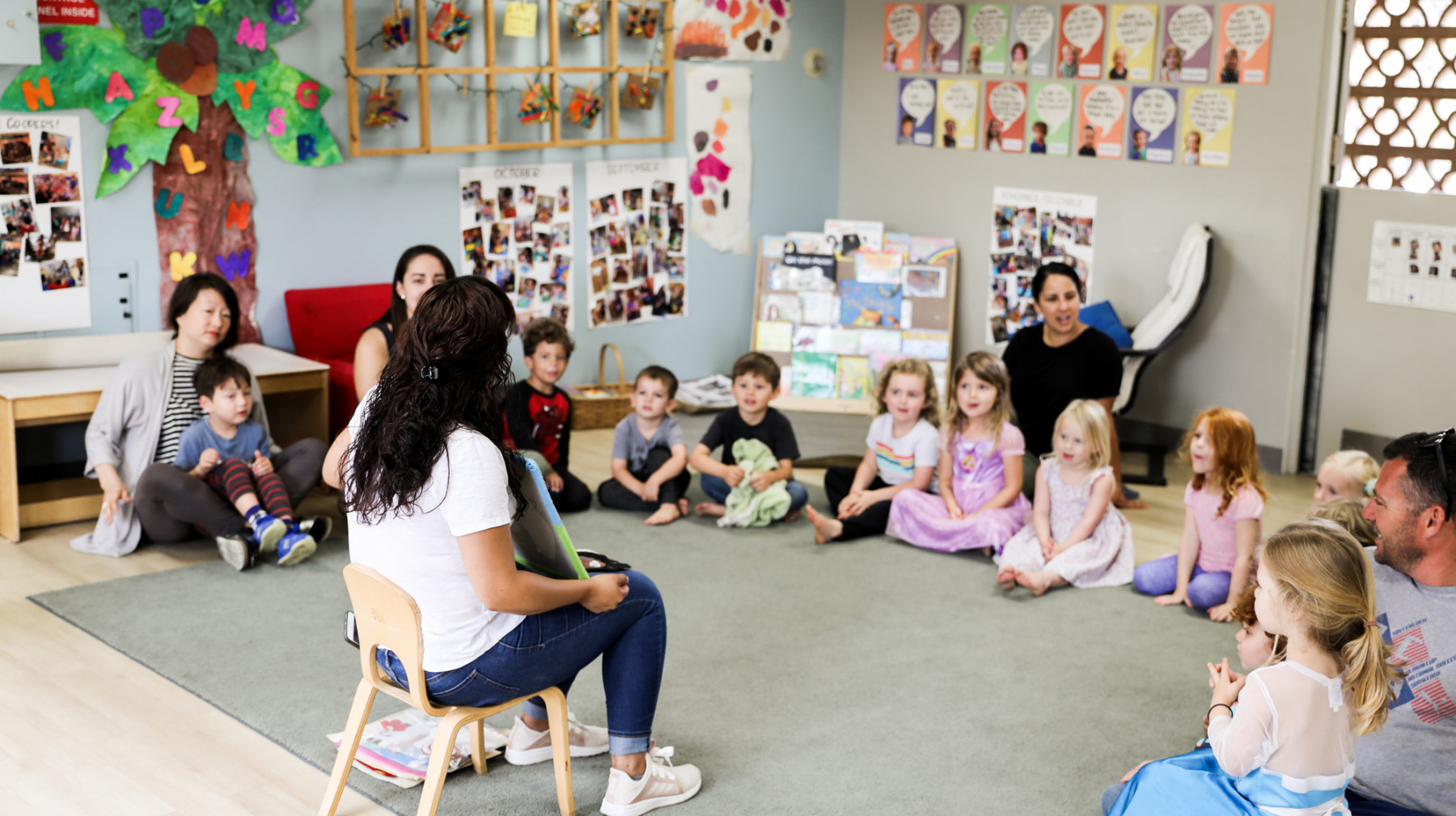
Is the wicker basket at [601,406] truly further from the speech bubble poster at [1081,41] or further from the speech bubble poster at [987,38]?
the speech bubble poster at [1081,41]

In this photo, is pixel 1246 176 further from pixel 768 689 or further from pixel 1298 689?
pixel 1298 689

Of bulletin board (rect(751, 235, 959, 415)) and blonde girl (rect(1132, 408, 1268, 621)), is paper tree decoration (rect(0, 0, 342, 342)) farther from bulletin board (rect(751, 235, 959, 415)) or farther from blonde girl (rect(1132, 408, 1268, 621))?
blonde girl (rect(1132, 408, 1268, 621))

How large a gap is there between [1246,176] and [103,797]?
4431mm

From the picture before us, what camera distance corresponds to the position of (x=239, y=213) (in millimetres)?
4773

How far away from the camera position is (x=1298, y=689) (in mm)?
1871

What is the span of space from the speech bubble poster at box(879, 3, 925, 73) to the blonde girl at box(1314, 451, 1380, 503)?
3350 millimetres

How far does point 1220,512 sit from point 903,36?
3.42 metres

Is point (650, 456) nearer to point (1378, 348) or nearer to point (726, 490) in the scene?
point (726, 490)

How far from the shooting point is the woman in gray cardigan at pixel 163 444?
12.7 feet

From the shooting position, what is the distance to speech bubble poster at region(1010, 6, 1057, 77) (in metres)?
5.71

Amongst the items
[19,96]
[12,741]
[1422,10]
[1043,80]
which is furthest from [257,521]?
[1422,10]

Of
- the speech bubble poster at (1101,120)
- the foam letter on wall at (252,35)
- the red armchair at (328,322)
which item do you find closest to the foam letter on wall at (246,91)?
the foam letter on wall at (252,35)

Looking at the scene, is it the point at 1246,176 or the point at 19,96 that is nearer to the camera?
the point at 19,96

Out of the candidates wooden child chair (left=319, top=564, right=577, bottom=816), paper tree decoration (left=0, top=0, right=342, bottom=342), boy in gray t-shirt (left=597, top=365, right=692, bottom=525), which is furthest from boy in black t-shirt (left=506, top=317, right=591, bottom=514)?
wooden child chair (left=319, top=564, right=577, bottom=816)
